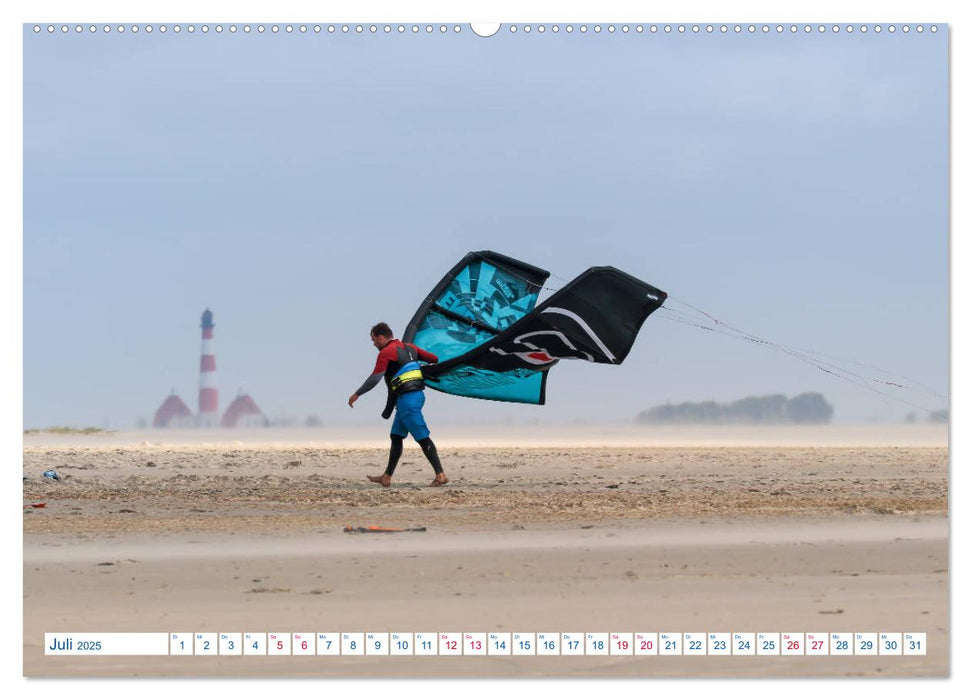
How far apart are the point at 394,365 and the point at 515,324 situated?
4.40ft

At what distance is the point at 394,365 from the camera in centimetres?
1226

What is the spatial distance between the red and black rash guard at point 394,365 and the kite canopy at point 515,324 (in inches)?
20.0

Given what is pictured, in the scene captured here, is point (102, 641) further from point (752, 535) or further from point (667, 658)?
point (752, 535)

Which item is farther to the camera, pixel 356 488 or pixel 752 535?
pixel 356 488

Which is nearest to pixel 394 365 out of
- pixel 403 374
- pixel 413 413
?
pixel 403 374

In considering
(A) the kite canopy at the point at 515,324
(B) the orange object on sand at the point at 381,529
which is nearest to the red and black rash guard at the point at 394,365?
(A) the kite canopy at the point at 515,324

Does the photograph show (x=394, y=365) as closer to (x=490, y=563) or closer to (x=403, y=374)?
(x=403, y=374)

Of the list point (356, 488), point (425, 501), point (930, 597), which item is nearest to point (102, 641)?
point (930, 597)

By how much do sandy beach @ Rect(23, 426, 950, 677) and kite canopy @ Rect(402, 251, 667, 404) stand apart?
119 cm

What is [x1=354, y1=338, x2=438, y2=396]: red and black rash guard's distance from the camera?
39.8 feet

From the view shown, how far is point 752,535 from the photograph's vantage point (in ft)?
30.7

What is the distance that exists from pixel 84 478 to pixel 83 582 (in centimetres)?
707

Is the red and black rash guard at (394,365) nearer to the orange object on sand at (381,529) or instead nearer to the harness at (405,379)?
the harness at (405,379)

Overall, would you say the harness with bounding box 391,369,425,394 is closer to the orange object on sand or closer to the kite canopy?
the kite canopy
